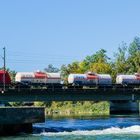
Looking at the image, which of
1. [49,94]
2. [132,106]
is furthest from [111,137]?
[132,106]

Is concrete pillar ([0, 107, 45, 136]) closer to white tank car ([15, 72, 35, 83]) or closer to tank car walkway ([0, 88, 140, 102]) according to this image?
tank car walkway ([0, 88, 140, 102])

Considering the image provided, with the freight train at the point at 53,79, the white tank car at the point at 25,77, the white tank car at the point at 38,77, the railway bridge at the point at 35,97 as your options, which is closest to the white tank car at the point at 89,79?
the freight train at the point at 53,79

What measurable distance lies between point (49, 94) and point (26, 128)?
795 inches

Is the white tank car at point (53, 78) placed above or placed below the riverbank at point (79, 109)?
above

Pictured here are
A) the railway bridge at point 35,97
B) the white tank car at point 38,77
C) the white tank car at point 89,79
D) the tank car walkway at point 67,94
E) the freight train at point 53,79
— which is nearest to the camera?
the railway bridge at point 35,97

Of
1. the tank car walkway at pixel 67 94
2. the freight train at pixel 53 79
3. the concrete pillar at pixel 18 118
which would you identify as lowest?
the concrete pillar at pixel 18 118

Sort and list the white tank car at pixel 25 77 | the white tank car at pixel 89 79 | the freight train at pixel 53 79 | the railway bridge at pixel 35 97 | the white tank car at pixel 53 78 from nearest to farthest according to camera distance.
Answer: the railway bridge at pixel 35 97
the freight train at pixel 53 79
the white tank car at pixel 53 78
the white tank car at pixel 25 77
the white tank car at pixel 89 79

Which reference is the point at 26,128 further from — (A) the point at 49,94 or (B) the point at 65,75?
(B) the point at 65,75

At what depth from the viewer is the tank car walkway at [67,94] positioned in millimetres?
88312

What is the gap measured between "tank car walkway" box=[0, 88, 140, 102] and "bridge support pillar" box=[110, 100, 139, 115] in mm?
44141

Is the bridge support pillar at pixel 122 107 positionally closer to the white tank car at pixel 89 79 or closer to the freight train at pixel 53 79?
the freight train at pixel 53 79

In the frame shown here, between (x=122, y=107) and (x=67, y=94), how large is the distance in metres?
54.9

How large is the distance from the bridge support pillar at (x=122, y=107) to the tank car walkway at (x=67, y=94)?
4414 centimetres

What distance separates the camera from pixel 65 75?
188 metres
